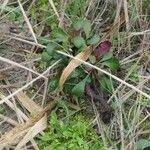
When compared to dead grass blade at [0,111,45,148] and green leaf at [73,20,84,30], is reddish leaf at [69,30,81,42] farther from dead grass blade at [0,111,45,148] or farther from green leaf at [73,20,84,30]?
dead grass blade at [0,111,45,148]

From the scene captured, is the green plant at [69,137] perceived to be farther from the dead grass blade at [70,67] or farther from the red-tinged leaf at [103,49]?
the red-tinged leaf at [103,49]

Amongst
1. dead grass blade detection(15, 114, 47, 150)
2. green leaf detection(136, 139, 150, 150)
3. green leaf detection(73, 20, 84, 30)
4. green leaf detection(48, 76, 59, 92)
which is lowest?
green leaf detection(136, 139, 150, 150)

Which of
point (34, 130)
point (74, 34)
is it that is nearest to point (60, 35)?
point (74, 34)

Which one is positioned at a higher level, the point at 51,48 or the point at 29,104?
the point at 51,48

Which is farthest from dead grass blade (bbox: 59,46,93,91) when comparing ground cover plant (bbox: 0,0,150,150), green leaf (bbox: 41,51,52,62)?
green leaf (bbox: 41,51,52,62)

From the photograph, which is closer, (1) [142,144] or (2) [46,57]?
(1) [142,144]

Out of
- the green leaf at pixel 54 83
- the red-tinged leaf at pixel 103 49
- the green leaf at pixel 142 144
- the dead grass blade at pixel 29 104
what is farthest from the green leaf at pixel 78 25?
the green leaf at pixel 142 144

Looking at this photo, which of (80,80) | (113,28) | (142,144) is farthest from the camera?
(113,28)

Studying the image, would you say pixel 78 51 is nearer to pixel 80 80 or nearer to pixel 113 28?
pixel 80 80
